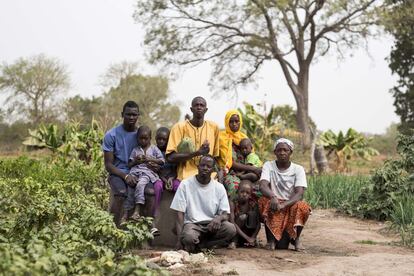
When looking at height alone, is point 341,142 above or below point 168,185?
above

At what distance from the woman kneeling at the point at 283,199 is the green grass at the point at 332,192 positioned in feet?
14.1

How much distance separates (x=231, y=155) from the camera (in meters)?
7.10

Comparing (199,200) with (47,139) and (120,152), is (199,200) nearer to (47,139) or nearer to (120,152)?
(120,152)

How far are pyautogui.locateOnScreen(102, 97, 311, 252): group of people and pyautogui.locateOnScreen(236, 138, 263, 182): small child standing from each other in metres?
0.02

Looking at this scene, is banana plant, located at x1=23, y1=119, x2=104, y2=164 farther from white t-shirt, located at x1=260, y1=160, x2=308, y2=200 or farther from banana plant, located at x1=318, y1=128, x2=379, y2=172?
banana plant, located at x1=318, y1=128, x2=379, y2=172

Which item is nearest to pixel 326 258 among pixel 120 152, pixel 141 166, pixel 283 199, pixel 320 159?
pixel 283 199

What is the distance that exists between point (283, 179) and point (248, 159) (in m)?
0.59

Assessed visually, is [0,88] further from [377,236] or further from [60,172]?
[377,236]

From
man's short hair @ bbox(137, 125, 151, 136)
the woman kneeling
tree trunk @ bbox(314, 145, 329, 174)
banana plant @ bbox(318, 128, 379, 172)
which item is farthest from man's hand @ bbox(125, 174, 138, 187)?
banana plant @ bbox(318, 128, 379, 172)

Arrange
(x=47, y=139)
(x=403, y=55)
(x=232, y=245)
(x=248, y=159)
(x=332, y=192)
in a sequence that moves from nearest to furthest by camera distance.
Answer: (x=232, y=245)
(x=248, y=159)
(x=332, y=192)
(x=47, y=139)
(x=403, y=55)

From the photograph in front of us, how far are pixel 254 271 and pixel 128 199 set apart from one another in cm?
194

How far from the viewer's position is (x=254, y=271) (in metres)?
5.44

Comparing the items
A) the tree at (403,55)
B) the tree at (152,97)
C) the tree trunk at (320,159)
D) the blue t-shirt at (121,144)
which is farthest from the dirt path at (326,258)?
the tree at (152,97)

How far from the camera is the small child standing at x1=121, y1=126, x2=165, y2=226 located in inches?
266
